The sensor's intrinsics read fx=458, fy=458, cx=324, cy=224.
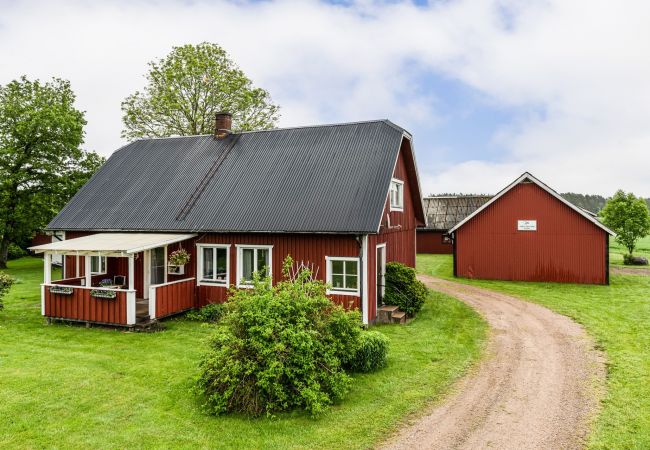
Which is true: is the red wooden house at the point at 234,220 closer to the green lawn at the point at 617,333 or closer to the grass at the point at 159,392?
the grass at the point at 159,392

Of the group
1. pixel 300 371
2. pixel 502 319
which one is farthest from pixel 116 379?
pixel 502 319

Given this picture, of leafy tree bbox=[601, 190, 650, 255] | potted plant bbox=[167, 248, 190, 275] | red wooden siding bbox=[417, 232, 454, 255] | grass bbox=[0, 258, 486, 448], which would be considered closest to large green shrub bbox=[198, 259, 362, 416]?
grass bbox=[0, 258, 486, 448]

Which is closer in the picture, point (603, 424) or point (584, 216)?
point (603, 424)

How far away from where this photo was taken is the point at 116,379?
10.4 metres

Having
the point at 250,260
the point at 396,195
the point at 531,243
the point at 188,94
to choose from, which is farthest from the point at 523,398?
the point at 188,94

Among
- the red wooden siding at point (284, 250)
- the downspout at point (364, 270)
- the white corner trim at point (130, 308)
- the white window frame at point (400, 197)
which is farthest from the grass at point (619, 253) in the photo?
the white corner trim at point (130, 308)

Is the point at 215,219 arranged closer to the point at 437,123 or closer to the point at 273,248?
the point at 273,248

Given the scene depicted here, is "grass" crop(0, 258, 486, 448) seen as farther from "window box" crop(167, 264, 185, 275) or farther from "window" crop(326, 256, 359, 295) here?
"window box" crop(167, 264, 185, 275)

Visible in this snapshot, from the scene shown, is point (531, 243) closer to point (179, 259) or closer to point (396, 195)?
point (396, 195)

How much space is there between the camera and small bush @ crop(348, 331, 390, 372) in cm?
1047

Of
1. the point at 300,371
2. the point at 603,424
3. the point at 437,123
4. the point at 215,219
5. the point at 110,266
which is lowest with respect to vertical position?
the point at 603,424

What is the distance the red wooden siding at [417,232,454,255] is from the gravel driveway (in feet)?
88.8

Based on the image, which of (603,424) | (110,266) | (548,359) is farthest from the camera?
(110,266)

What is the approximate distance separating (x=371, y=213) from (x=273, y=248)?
3844mm
